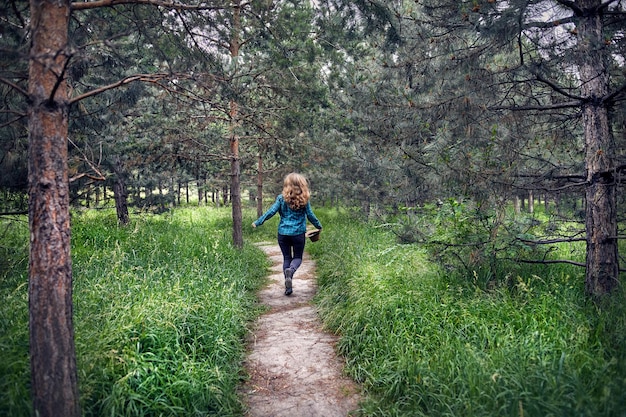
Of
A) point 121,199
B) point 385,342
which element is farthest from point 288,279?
→ point 121,199

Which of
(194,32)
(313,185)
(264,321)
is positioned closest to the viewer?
(194,32)

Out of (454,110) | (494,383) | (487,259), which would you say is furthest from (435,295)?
(454,110)

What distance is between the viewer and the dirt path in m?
3.47

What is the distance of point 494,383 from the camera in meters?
3.00

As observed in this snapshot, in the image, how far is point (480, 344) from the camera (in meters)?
3.63

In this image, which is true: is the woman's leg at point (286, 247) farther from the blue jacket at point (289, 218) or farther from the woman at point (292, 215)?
the blue jacket at point (289, 218)

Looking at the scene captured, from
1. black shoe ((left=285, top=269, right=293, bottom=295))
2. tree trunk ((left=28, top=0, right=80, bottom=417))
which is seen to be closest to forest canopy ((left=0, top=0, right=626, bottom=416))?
tree trunk ((left=28, top=0, right=80, bottom=417))

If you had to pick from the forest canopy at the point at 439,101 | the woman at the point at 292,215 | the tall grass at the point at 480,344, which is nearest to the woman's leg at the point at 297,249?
the woman at the point at 292,215

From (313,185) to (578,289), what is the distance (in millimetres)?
12661

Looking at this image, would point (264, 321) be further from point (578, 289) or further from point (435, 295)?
point (578, 289)

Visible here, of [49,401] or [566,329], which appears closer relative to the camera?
[49,401]

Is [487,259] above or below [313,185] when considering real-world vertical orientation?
→ below

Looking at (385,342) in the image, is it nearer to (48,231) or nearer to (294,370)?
(294,370)

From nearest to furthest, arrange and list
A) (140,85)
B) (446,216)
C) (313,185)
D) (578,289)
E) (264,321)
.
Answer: (578,289) → (446,216) → (264,321) → (140,85) → (313,185)
